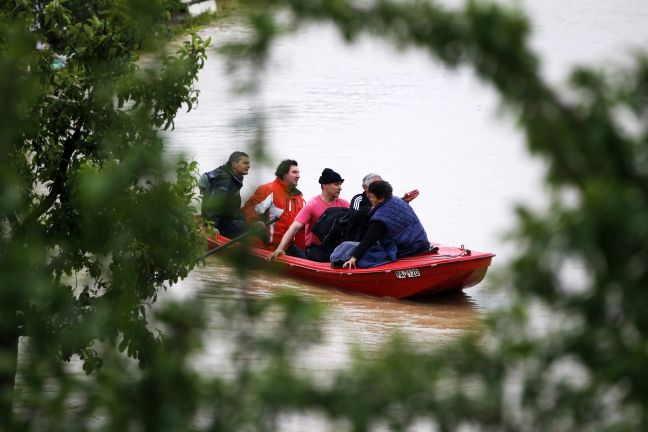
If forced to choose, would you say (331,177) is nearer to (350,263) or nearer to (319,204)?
(319,204)

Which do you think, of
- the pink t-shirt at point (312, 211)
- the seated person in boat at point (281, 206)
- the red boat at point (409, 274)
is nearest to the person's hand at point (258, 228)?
the seated person in boat at point (281, 206)

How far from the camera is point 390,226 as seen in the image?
438 inches

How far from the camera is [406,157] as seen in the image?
23453 millimetres

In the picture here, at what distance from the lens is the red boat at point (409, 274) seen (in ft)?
37.0

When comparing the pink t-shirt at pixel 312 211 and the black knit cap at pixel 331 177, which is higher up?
the black knit cap at pixel 331 177

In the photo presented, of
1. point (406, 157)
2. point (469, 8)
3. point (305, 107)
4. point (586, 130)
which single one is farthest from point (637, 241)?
point (305, 107)

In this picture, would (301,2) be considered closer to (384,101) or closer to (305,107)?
(305,107)

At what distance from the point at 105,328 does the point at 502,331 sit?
3.39ft

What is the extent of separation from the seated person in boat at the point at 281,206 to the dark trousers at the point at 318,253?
17cm

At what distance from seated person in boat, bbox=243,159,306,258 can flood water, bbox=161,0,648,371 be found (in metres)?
0.07

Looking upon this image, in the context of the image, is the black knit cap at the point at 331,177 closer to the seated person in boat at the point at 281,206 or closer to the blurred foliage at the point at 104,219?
the seated person in boat at the point at 281,206

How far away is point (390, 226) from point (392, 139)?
46.7 ft

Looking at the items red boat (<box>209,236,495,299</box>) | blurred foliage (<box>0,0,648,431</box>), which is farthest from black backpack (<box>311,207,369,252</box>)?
blurred foliage (<box>0,0,648,431</box>)

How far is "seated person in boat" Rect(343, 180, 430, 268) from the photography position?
10.9 meters
